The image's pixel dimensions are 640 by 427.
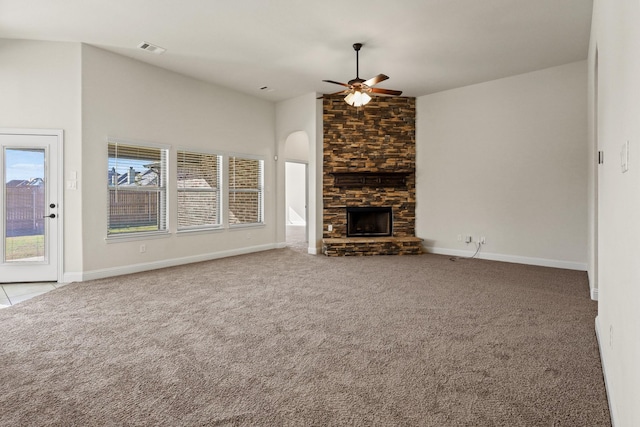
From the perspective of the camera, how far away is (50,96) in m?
4.78

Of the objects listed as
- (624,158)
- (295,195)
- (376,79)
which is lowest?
(624,158)

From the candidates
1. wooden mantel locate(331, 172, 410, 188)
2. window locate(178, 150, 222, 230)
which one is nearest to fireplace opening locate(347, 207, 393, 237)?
wooden mantel locate(331, 172, 410, 188)

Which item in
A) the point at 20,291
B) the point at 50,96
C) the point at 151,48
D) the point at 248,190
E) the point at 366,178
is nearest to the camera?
the point at 20,291

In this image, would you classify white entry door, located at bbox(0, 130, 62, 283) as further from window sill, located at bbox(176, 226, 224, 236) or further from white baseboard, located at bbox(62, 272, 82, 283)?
window sill, located at bbox(176, 226, 224, 236)

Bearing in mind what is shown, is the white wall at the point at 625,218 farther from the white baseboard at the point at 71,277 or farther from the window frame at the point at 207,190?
the window frame at the point at 207,190

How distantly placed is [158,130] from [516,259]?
6148 millimetres

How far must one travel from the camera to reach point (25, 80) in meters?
4.68

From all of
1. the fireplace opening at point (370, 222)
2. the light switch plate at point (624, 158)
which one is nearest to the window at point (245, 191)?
the fireplace opening at point (370, 222)

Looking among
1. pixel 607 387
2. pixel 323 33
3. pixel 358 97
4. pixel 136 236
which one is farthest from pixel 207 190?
pixel 607 387

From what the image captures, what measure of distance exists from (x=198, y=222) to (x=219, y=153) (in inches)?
51.4

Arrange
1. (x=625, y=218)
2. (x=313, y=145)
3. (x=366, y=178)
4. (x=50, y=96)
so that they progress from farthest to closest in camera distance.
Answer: (x=366, y=178)
(x=313, y=145)
(x=50, y=96)
(x=625, y=218)

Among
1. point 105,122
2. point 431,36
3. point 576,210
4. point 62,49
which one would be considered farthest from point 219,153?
point 576,210

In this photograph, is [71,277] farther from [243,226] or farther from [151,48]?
[151,48]

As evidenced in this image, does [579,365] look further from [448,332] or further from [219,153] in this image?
[219,153]
